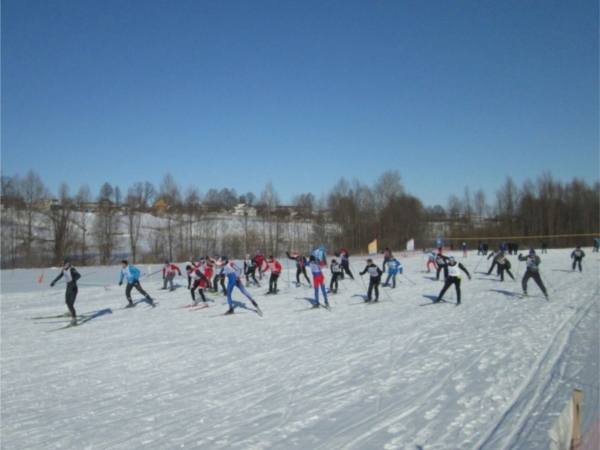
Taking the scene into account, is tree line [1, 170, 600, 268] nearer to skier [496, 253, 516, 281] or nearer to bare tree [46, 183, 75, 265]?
bare tree [46, 183, 75, 265]

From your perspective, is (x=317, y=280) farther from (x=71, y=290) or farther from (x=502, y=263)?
(x=502, y=263)

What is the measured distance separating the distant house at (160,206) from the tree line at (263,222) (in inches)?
12.3

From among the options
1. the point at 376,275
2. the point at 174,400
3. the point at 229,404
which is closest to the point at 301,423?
the point at 229,404

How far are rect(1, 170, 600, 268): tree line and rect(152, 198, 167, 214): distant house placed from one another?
31cm

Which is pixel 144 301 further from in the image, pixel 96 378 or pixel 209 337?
pixel 96 378

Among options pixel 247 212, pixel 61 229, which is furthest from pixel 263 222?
pixel 61 229

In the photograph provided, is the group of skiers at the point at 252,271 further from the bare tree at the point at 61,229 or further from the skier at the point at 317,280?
the bare tree at the point at 61,229

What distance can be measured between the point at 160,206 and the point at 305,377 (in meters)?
61.4

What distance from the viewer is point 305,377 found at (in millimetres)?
7855

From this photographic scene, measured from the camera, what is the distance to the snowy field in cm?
562

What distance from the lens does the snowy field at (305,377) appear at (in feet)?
18.4

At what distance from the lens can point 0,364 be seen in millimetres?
9789

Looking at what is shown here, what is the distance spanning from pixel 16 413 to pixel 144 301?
12.9 meters

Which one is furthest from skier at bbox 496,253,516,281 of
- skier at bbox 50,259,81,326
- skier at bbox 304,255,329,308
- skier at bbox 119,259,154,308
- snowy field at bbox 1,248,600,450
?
skier at bbox 50,259,81,326
